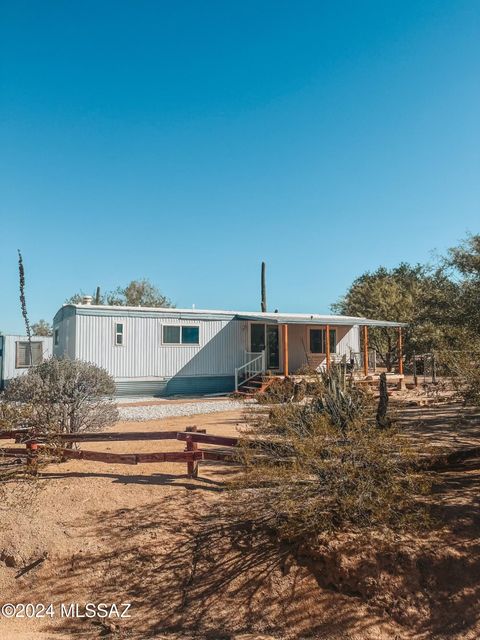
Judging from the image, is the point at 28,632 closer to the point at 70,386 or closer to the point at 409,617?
the point at 409,617

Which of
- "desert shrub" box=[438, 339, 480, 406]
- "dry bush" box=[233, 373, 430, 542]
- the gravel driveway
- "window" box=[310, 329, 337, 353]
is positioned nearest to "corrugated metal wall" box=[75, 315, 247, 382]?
the gravel driveway

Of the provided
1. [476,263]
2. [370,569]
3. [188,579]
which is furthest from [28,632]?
[476,263]

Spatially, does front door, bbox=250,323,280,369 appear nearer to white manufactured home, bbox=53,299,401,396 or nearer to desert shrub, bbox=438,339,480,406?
white manufactured home, bbox=53,299,401,396

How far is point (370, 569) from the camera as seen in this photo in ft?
15.7

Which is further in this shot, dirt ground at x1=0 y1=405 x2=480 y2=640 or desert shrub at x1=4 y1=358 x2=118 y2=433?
desert shrub at x1=4 y1=358 x2=118 y2=433

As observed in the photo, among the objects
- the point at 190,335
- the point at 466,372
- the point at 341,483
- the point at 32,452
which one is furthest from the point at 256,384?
the point at 341,483

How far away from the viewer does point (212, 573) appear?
5.09m

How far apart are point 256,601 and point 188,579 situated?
796 millimetres

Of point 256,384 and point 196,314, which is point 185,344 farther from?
point 256,384

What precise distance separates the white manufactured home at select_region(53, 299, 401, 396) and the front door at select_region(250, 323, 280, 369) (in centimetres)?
1

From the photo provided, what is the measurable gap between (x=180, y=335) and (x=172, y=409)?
448 centimetres

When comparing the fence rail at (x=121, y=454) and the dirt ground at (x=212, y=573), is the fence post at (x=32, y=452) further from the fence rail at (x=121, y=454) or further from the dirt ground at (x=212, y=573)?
the dirt ground at (x=212, y=573)

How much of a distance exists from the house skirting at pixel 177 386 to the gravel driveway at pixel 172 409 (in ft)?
6.81

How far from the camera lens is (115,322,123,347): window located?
17406 millimetres
